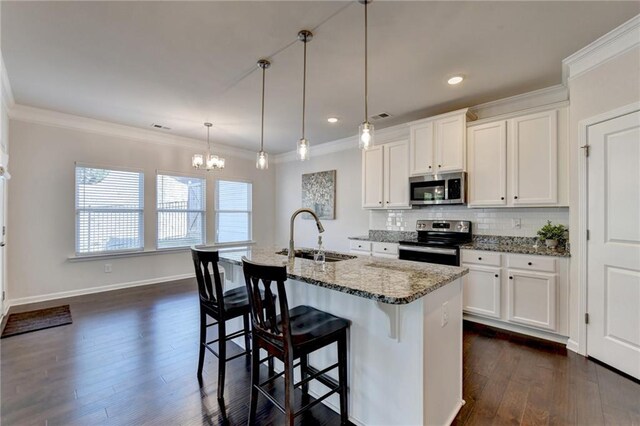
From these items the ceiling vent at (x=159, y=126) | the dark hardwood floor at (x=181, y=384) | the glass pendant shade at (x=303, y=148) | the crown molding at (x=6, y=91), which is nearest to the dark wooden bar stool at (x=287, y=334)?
the dark hardwood floor at (x=181, y=384)

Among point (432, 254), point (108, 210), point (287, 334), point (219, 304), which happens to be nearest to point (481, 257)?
point (432, 254)

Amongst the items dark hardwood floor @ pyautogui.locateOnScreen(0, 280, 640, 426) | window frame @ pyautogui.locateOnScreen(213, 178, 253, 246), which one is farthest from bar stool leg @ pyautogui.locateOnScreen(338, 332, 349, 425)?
window frame @ pyautogui.locateOnScreen(213, 178, 253, 246)

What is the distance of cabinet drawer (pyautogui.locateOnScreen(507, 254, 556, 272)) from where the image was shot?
2.85 metres

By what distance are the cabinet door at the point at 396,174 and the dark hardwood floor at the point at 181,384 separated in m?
1.98

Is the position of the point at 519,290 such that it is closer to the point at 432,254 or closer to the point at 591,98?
the point at 432,254

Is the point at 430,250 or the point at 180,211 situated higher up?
the point at 180,211

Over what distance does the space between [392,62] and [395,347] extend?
2.45m

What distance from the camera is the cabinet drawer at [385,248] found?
4012mm

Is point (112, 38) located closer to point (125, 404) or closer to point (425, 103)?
point (125, 404)

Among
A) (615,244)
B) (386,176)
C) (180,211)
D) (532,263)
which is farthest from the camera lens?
(180,211)

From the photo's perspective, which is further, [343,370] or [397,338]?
[343,370]

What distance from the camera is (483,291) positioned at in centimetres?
326

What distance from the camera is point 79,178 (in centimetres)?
438

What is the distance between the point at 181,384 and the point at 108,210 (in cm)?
365
